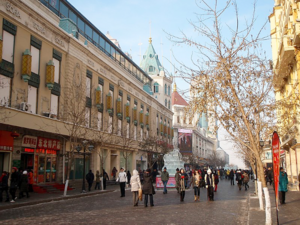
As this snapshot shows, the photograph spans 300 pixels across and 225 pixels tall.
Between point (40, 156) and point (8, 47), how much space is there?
26.8 feet

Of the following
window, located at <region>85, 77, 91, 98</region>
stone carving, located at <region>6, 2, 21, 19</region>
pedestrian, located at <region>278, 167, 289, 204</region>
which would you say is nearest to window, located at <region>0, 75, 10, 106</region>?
stone carving, located at <region>6, 2, 21, 19</region>

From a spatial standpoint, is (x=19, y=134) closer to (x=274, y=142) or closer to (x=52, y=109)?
(x=52, y=109)

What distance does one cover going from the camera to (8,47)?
69.5 feet

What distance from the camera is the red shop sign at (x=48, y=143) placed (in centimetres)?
2458

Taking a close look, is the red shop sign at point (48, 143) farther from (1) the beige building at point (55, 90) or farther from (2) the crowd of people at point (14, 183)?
(2) the crowd of people at point (14, 183)

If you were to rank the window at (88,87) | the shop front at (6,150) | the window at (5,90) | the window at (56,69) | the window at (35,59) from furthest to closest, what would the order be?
1. the window at (88,87)
2. the window at (56,69)
3. the window at (35,59)
4. the shop front at (6,150)
5. the window at (5,90)

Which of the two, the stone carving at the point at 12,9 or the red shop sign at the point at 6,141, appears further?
the stone carving at the point at 12,9

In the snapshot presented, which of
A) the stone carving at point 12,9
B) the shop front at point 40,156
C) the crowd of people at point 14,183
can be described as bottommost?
the crowd of people at point 14,183

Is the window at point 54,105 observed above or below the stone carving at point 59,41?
below

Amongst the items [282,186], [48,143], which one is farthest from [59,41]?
[282,186]

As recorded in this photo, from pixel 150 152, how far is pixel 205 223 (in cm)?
3693

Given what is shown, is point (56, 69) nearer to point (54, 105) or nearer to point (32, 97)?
point (54, 105)

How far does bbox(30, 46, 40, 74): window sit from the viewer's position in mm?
23658

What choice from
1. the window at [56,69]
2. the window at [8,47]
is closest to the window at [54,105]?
the window at [56,69]
